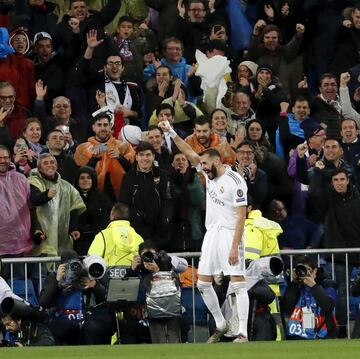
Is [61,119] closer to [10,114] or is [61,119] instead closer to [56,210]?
[10,114]

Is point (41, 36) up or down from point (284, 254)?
up

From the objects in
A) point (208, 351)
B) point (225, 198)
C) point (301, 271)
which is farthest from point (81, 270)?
point (208, 351)

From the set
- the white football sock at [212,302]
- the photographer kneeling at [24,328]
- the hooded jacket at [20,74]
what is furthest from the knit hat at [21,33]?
the white football sock at [212,302]

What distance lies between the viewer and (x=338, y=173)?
73.6 ft

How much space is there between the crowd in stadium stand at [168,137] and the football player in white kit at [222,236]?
0.51 m

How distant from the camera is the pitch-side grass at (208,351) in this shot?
1706 cm

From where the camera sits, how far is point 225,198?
66.0 ft

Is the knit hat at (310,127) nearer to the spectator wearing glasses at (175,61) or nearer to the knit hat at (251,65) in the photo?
the knit hat at (251,65)

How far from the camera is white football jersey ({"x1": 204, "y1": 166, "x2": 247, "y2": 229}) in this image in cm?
2003

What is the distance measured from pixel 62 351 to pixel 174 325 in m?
2.20

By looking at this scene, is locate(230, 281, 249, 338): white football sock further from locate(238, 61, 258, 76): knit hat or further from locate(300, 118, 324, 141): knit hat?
locate(238, 61, 258, 76): knit hat

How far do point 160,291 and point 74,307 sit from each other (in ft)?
3.24

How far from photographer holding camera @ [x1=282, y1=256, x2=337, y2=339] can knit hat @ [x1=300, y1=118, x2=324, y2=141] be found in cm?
407

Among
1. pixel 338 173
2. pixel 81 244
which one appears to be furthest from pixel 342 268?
pixel 81 244
